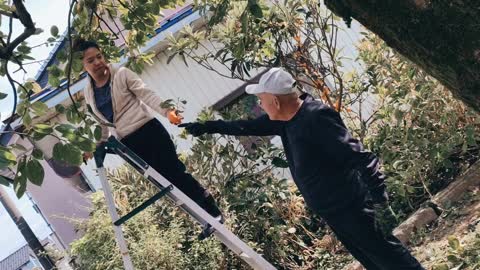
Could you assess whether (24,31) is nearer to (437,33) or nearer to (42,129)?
(42,129)

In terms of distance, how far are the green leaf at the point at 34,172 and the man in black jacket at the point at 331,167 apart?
1.91 meters

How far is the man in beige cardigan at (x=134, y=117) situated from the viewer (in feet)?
15.4

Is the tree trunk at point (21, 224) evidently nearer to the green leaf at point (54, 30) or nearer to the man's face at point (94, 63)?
the man's face at point (94, 63)

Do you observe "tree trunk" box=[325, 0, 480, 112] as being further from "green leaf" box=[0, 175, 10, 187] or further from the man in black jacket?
the man in black jacket

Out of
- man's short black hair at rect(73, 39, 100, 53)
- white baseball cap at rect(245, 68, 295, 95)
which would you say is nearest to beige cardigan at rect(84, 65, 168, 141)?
man's short black hair at rect(73, 39, 100, 53)

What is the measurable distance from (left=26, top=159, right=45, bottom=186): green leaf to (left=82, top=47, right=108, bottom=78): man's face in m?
2.39

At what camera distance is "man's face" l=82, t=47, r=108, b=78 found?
4.45 m

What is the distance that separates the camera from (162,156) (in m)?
4.97

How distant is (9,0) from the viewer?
305 centimetres

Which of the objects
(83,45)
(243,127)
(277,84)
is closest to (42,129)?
(277,84)

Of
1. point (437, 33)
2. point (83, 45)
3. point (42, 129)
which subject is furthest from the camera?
point (83, 45)

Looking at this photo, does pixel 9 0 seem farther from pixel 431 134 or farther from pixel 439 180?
pixel 439 180

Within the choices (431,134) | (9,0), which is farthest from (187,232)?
(9,0)

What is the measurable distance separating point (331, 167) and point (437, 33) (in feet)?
7.71
